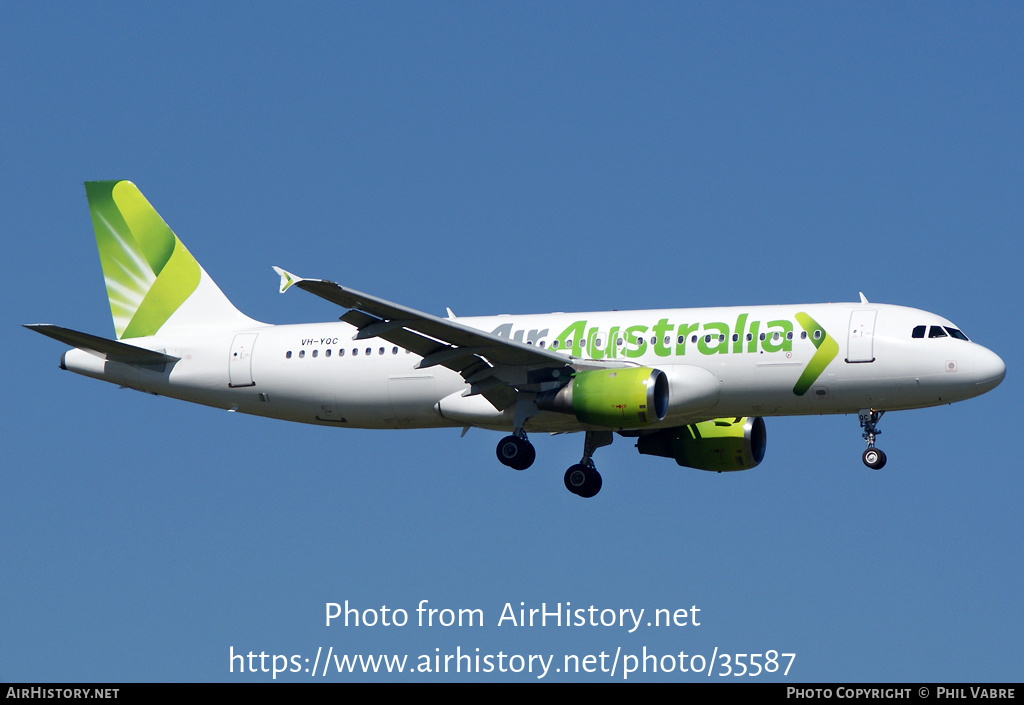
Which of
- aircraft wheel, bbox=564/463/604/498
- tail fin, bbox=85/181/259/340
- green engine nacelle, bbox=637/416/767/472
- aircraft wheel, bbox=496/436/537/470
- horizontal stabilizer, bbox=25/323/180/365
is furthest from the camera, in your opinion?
tail fin, bbox=85/181/259/340

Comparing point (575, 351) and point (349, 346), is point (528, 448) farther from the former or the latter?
point (349, 346)

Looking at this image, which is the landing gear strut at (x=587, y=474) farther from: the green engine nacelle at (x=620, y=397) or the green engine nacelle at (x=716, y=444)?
the green engine nacelle at (x=620, y=397)

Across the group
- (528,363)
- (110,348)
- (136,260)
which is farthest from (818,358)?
(136,260)

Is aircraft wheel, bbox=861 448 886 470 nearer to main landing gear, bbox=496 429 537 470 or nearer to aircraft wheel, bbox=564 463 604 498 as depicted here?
aircraft wheel, bbox=564 463 604 498

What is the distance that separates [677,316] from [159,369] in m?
15.1

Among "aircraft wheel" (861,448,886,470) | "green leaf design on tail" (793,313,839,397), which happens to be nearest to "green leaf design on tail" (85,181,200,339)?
"green leaf design on tail" (793,313,839,397)

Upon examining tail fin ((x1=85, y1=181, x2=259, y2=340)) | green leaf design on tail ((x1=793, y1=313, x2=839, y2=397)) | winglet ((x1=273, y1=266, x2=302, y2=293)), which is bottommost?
winglet ((x1=273, y1=266, x2=302, y2=293))

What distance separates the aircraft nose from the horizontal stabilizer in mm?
22029

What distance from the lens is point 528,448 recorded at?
3975cm

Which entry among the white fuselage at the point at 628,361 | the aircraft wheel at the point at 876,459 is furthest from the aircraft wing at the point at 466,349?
the aircraft wheel at the point at 876,459

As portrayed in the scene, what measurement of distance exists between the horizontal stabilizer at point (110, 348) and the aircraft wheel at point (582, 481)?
38.7ft

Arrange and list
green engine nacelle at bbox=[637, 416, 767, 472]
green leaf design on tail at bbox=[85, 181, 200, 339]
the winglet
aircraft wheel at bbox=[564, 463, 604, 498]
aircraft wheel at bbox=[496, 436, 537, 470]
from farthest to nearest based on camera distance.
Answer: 1. green leaf design on tail at bbox=[85, 181, 200, 339]
2. green engine nacelle at bbox=[637, 416, 767, 472]
3. aircraft wheel at bbox=[564, 463, 604, 498]
4. aircraft wheel at bbox=[496, 436, 537, 470]
5. the winglet

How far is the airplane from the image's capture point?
3725 centimetres
